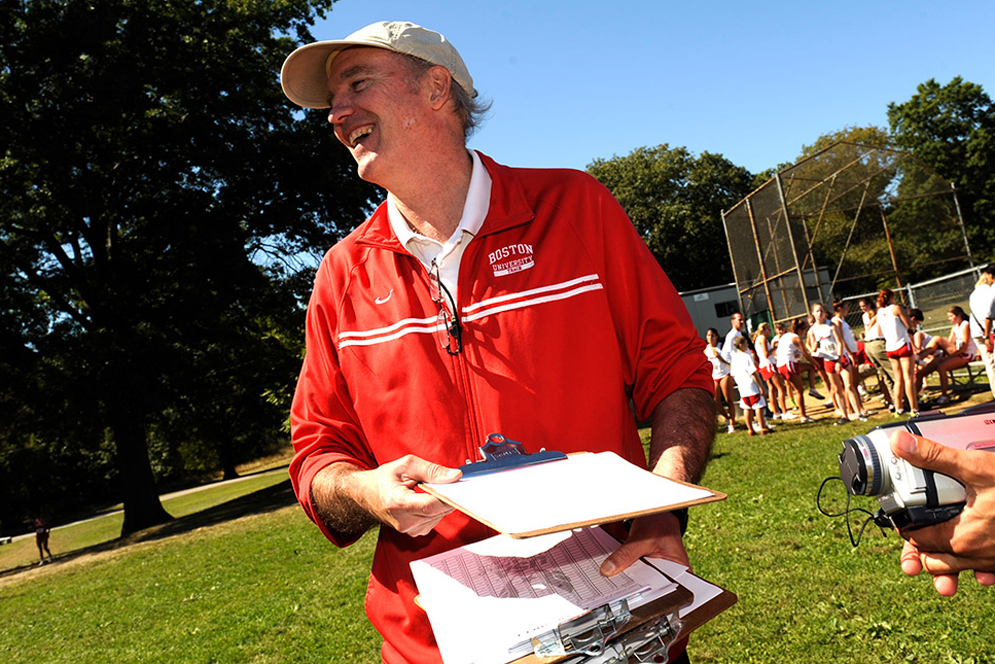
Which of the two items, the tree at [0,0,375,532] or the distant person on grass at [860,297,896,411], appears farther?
the tree at [0,0,375,532]

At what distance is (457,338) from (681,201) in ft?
200

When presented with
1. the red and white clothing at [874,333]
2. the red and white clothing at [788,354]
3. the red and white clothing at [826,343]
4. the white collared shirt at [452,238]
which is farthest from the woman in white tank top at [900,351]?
the white collared shirt at [452,238]

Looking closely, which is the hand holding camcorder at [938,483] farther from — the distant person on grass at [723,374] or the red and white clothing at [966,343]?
the distant person on grass at [723,374]

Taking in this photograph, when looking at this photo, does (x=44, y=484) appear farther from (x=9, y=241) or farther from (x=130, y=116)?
(x=130, y=116)

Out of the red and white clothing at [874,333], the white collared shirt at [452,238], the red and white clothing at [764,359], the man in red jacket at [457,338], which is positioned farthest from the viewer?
the red and white clothing at [764,359]

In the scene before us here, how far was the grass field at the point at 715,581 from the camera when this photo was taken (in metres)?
4.89

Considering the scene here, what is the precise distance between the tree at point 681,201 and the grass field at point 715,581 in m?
45.2

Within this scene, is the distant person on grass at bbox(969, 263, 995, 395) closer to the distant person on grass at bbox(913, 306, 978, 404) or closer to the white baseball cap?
the distant person on grass at bbox(913, 306, 978, 404)

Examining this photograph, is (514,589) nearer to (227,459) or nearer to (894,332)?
(894,332)

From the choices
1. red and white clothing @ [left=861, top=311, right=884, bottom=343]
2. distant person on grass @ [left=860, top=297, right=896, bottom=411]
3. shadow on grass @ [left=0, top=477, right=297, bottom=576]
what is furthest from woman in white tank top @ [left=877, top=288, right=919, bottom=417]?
shadow on grass @ [left=0, top=477, right=297, bottom=576]

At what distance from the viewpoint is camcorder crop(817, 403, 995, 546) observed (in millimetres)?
1630

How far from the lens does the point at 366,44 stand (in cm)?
220

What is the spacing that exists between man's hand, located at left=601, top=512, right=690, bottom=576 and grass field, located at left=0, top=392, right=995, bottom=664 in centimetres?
376

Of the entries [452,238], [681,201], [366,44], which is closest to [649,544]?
[452,238]
